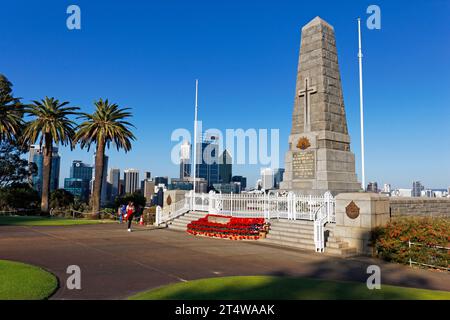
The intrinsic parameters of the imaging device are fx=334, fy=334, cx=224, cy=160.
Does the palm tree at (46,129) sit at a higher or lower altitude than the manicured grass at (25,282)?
higher

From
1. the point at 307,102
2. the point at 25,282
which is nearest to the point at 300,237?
the point at 307,102

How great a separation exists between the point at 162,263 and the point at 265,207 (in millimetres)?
8847

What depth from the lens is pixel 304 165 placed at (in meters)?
20.3

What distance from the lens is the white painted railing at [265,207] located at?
1545 cm

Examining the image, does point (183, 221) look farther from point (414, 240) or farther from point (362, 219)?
point (414, 240)

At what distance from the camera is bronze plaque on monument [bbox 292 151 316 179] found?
1980cm

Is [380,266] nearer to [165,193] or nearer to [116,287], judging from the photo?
[116,287]

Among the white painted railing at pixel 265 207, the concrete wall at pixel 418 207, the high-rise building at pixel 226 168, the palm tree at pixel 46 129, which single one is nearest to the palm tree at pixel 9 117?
the palm tree at pixel 46 129

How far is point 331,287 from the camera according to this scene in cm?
740

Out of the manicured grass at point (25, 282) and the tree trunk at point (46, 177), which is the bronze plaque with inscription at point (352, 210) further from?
the tree trunk at point (46, 177)

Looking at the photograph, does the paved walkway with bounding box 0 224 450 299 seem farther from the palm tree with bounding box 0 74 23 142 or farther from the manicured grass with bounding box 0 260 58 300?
the palm tree with bounding box 0 74 23 142

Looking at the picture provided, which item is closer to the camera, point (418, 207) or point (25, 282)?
point (25, 282)

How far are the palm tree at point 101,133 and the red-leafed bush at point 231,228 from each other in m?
16.0
